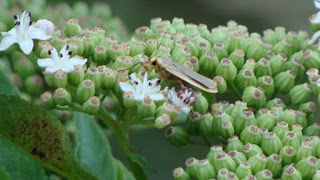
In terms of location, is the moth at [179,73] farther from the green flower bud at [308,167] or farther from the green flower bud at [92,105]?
the green flower bud at [308,167]

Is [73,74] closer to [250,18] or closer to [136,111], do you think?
[136,111]

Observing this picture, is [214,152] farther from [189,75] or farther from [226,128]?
[189,75]

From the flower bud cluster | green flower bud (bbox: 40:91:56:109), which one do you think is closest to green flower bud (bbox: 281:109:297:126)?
the flower bud cluster

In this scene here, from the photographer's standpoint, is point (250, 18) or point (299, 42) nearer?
point (299, 42)

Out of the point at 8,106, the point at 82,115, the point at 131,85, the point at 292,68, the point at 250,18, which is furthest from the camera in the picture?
the point at 250,18

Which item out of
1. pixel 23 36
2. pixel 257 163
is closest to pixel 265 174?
pixel 257 163

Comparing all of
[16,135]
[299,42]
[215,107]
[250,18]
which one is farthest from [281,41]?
[250,18]
